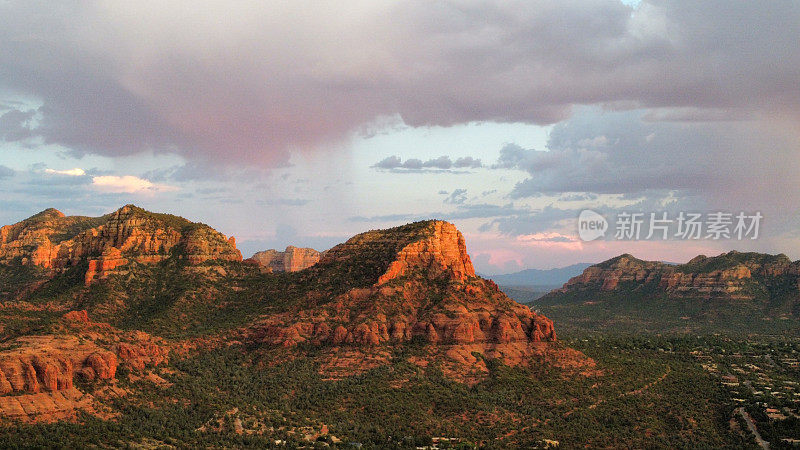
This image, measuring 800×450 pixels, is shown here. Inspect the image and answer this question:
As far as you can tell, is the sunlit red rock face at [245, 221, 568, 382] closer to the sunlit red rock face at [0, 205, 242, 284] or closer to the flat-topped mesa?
the flat-topped mesa

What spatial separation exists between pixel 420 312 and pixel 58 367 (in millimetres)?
75315

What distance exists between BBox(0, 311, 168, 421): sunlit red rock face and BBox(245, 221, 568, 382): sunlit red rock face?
3446 centimetres

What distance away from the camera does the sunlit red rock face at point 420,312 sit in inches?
5477

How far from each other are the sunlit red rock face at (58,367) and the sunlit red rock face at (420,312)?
1357 inches

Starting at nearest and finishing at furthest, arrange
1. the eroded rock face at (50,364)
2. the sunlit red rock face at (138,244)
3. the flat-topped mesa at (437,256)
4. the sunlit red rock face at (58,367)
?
the sunlit red rock face at (58,367) → the eroded rock face at (50,364) → the flat-topped mesa at (437,256) → the sunlit red rock face at (138,244)

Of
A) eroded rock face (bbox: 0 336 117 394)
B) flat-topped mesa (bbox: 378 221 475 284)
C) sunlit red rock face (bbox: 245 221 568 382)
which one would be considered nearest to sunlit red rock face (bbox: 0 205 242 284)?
sunlit red rock face (bbox: 245 221 568 382)

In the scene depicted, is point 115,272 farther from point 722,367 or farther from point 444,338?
point 722,367

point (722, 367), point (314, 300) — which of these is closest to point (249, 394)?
point (314, 300)

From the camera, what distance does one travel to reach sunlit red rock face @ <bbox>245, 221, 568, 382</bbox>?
139 meters

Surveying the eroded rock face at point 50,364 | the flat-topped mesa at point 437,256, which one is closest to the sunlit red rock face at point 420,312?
the flat-topped mesa at point 437,256

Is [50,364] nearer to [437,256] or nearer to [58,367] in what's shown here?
[58,367]

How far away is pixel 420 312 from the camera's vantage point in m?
148

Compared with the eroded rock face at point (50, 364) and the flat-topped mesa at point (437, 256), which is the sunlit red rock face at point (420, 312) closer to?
the flat-topped mesa at point (437, 256)

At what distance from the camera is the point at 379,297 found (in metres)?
147
